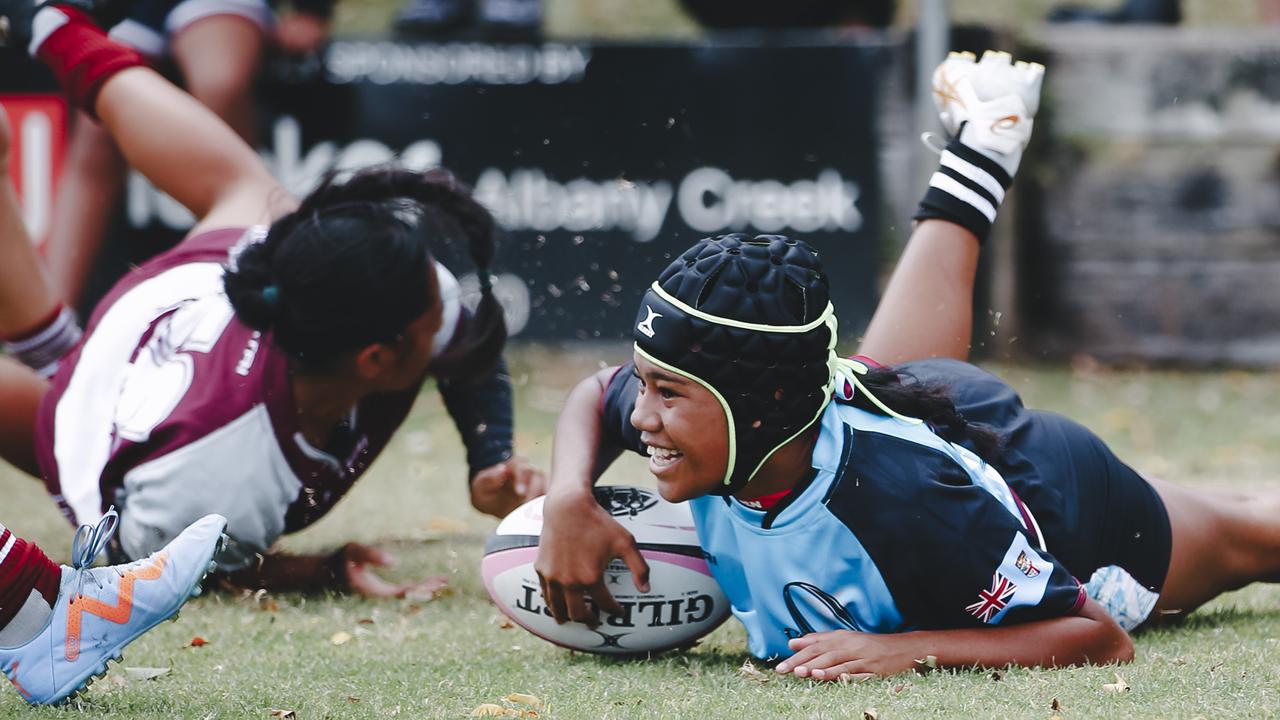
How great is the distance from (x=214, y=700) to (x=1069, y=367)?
669 centimetres

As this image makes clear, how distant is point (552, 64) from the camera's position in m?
8.56

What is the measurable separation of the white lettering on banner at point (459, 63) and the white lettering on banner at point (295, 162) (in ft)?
1.16

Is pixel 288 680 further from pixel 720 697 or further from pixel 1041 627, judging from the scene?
pixel 1041 627

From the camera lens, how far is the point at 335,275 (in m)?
3.99

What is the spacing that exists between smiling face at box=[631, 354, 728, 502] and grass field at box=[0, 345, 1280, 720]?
430 millimetres

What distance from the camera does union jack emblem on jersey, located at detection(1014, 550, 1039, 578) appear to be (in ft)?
10.6

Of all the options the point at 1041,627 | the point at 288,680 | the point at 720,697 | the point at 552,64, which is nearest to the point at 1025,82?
the point at 1041,627

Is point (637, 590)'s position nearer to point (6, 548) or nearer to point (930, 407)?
point (930, 407)

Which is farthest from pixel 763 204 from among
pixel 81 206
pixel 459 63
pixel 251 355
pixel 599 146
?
pixel 251 355

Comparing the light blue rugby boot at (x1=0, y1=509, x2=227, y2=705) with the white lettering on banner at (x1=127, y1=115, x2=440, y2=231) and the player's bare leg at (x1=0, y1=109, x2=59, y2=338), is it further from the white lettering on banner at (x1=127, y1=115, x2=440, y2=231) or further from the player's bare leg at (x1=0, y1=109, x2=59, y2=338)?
the white lettering on banner at (x1=127, y1=115, x2=440, y2=231)

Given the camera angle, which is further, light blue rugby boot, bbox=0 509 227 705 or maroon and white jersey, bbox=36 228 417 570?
maroon and white jersey, bbox=36 228 417 570

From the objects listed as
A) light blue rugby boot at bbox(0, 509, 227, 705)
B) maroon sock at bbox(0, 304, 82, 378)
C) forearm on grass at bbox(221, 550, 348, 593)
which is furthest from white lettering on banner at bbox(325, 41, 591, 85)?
light blue rugby boot at bbox(0, 509, 227, 705)

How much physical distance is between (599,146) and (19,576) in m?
5.83

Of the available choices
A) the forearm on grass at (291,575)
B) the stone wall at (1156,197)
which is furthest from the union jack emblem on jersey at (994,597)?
the stone wall at (1156,197)
